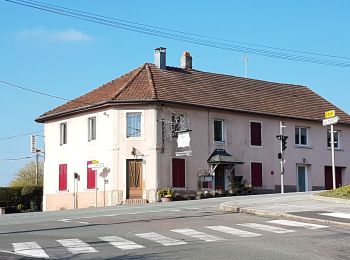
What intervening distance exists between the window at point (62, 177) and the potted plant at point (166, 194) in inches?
320

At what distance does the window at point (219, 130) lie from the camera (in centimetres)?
3878

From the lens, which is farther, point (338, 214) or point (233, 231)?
point (338, 214)

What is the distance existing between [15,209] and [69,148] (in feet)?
30.6

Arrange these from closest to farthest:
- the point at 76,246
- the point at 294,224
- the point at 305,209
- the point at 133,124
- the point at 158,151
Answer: the point at 76,246 < the point at 294,224 < the point at 305,209 < the point at 158,151 < the point at 133,124

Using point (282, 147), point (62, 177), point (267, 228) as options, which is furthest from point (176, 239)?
point (62, 177)

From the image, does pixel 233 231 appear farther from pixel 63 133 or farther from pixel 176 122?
pixel 63 133

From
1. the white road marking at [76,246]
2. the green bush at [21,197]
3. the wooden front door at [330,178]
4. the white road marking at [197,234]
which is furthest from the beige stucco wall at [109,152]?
the white road marking at [76,246]

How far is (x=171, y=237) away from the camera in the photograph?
14.4 meters

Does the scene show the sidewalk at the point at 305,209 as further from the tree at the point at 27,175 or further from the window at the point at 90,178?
the tree at the point at 27,175

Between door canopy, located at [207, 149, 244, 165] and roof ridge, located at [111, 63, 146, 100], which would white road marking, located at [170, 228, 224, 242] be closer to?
door canopy, located at [207, 149, 244, 165]

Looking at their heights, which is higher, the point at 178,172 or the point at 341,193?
the point at 178,172

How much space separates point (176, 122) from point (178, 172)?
308 cm

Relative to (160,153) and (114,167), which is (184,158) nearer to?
(160,153)

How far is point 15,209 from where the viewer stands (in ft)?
151
